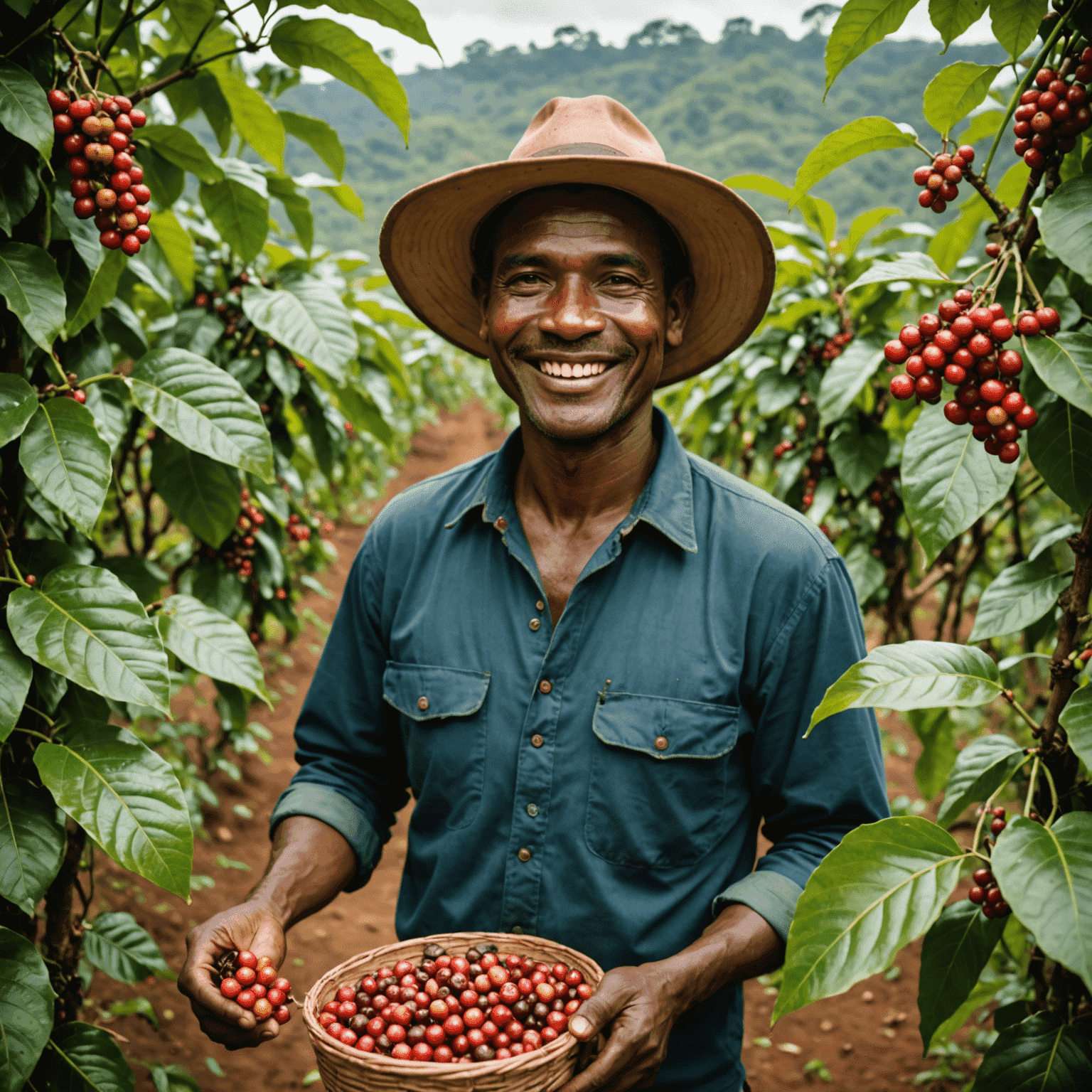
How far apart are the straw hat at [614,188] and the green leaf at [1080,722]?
101 centimetres

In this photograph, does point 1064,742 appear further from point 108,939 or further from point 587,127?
point 108,939

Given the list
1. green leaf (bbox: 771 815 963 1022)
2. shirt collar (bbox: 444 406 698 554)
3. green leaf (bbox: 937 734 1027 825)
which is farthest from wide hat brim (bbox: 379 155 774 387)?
green leaf (bbox: 771 815 963 1022)

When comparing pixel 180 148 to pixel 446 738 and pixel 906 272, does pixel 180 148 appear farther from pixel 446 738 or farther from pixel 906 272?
pixel 906 272

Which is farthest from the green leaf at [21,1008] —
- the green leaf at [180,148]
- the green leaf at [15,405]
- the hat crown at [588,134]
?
the hat crown at [588,134]

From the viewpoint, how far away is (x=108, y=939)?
223cm

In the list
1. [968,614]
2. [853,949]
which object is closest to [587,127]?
[853,949]

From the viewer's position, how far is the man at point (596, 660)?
5.58 feet

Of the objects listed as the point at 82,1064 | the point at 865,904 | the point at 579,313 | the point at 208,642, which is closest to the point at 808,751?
the point at 865,904

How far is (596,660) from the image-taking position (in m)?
1.76

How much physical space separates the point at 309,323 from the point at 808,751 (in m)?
1.68

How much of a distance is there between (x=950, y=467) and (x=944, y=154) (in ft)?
1.54

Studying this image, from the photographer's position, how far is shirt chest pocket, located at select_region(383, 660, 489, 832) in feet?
5.90

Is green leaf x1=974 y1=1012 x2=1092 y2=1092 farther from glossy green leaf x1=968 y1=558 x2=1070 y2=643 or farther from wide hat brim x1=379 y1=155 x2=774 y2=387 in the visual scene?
wide hat brim x1=379 y1=155 x2=774 y2=387

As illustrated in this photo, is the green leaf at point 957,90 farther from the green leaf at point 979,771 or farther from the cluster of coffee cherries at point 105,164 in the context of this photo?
the cluster of coffee cherries at point 105,164
